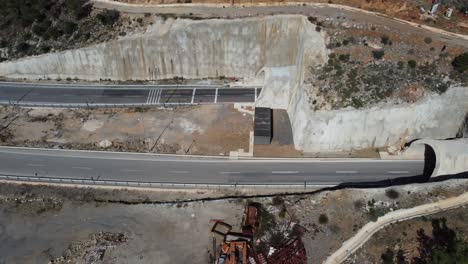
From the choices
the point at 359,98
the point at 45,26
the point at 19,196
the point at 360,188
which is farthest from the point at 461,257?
the point at 45,26

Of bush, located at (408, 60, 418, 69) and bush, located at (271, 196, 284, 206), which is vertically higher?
bush, located at (408, 60, 418, 69)

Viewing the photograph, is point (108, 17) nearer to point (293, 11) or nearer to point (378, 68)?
point (293, 11)

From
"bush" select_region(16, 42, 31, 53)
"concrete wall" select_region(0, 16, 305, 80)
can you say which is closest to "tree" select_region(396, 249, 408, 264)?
"concrete wall" select_region(0, 16, 305, 80)

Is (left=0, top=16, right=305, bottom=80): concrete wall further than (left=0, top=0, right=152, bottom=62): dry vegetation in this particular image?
No

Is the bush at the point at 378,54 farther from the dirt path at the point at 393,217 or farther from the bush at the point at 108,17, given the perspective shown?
the bush at the point at 108,17

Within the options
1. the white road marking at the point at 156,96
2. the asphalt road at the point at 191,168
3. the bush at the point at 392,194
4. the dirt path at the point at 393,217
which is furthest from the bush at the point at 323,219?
the white road marking at the point at 156,96

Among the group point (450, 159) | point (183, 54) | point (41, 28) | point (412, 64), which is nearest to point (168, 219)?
point (183, 54)

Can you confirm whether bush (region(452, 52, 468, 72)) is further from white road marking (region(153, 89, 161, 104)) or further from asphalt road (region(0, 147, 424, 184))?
white road marking (region(153, 89, 161, 104))

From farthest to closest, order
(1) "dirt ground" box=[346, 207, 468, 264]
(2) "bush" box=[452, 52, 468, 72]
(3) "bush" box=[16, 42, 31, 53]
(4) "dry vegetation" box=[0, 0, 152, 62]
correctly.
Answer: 1. (3) "bush" box=[16, 42, 31, 53]
2. (4) "dry vegetation" box=[0, 0, 152, 62]
3. (2) "bush" box=[452, 52, 468, 72]
4. (1) "dirt ground" box=[346, 207, 468, 264]

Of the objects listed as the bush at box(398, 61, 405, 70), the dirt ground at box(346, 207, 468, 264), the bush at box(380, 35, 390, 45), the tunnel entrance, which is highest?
the bush at box(380, 35, 390, 45)
